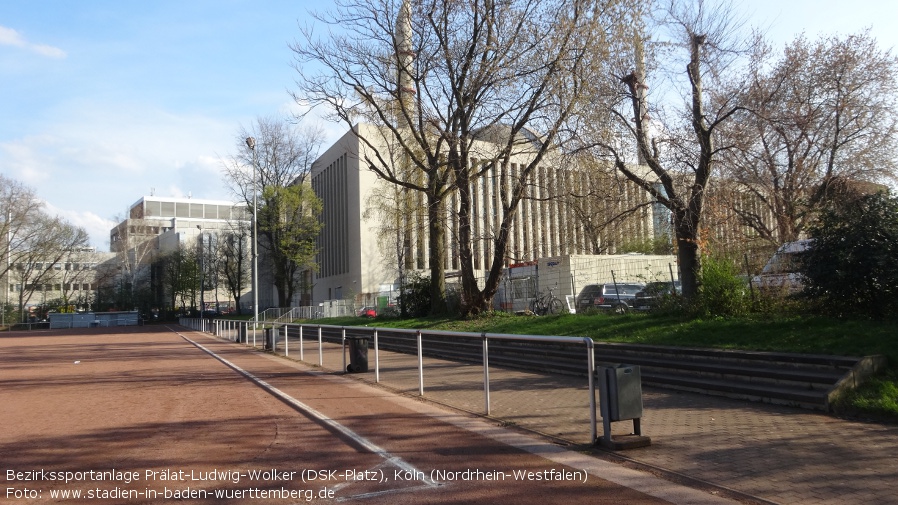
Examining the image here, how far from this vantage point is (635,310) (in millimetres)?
17875

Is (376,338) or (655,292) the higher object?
(655,292)

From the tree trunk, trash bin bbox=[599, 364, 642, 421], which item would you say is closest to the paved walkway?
trash bin bbox=[599, 364, 642, 421]

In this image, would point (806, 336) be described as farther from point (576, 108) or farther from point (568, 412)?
point (576, 108)

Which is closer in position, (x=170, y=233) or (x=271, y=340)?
(x=271, y=340)

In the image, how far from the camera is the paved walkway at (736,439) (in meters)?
5.65

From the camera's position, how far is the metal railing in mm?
7512

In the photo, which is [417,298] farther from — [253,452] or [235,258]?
[235,258]

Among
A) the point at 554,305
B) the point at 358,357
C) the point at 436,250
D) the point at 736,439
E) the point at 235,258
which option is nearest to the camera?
the point at 736,439

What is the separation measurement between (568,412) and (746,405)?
8.41 feet

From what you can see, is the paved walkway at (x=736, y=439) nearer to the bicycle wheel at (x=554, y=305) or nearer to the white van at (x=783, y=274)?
the white van at (x=783, y=274)

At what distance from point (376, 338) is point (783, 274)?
870 centimetres

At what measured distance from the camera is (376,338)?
1351 centimetres

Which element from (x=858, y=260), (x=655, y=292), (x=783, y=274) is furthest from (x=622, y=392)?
(x=655, y=292)

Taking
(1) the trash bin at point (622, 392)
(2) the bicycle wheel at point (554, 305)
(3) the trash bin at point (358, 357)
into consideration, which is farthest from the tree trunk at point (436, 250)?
(1) the trash bin at point (622, 392)
